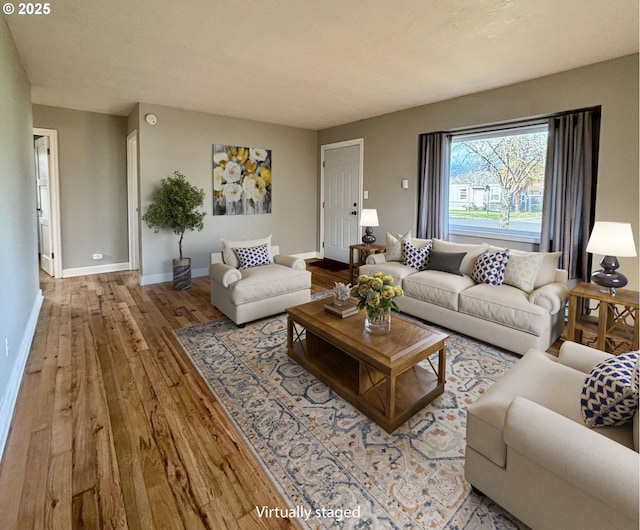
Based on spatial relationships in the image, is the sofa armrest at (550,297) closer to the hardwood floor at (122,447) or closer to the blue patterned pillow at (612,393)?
the blue patterned pillow at (612,393)

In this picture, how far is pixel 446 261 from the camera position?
3814 mm

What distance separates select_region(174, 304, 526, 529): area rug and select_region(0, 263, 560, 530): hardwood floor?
0.40 ft

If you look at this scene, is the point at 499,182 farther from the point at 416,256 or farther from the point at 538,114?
the point at 416,256

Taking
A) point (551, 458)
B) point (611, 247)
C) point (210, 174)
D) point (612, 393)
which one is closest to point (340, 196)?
point (210, 174)

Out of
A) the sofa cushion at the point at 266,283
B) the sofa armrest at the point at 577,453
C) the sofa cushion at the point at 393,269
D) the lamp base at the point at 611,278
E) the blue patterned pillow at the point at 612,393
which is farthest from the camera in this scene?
the sofa cushion at the point at 393,269

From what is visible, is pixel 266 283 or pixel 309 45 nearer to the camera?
pixel 309 45

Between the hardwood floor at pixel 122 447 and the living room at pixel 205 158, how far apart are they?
0.26 m

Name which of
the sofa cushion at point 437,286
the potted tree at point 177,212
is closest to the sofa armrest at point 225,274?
the potted tree at point 177,212

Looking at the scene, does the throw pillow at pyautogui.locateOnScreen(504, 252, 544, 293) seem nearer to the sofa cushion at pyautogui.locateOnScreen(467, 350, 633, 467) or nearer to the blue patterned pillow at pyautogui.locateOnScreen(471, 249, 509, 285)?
the blue patterned pillow at pyautogui.locateOnScreen(471, 249, 509, 285)

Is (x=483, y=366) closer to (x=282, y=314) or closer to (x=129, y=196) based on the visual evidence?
(x=282, y=314)

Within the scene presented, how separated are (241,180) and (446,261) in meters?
3.72

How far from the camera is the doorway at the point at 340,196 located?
617cm

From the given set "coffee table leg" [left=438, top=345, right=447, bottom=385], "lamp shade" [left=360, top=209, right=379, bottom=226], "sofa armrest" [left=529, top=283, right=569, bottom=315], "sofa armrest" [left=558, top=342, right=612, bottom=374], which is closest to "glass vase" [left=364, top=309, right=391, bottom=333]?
"coffee table leg" [left=438, top=345, right=447, bottom=385]

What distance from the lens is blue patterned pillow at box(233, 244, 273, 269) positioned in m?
4.00
